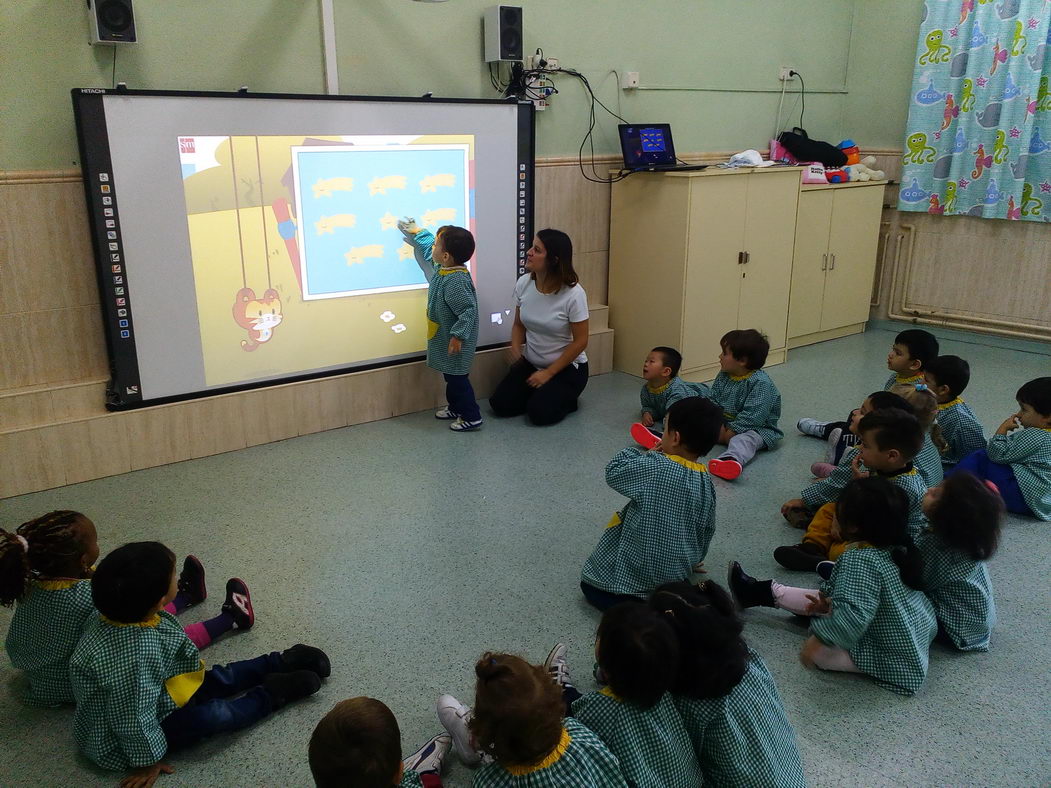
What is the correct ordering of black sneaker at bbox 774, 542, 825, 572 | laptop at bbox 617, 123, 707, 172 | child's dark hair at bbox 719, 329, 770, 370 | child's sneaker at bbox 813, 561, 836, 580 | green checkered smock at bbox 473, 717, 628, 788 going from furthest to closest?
laptop at bbox 617, 123, 707, 172, child's dark hair at bbox 719, 329, 770, 370, black sneaker at bbox 774, 542, 825, 572, child's sneaker at bbox 813, 561, 836, 580, green checkered smock at bbox 473, 717, 628, 788

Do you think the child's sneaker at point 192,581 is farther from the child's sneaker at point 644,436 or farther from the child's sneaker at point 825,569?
the child's sneaker at point 825,569

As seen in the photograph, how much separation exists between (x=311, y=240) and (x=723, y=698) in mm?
2811

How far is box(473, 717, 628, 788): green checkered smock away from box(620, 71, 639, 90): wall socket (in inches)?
157

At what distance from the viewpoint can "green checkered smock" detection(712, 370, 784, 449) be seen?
12.3ft

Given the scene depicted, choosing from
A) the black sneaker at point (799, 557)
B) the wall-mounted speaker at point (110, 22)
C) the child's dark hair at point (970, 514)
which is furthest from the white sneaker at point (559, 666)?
the wall-mounted speaker at point (110, 22)

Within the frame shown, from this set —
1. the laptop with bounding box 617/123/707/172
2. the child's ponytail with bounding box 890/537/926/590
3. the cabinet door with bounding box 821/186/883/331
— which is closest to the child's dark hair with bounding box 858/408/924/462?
the child's ponytail with bounding box 890/537/926/590

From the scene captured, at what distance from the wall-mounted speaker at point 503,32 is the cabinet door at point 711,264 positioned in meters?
1.13

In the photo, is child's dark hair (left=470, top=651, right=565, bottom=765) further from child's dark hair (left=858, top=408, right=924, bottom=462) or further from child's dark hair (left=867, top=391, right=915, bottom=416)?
child's dark hair (left=867, top=391, right=915, bottom=416)

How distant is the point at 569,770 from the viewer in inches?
58.6

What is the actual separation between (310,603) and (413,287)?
1.96 metres

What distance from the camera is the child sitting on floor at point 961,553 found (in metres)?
2.12

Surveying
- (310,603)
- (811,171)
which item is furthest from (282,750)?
(811,171)

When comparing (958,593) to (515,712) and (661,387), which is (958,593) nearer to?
(515,712)

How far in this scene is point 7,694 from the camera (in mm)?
2148
